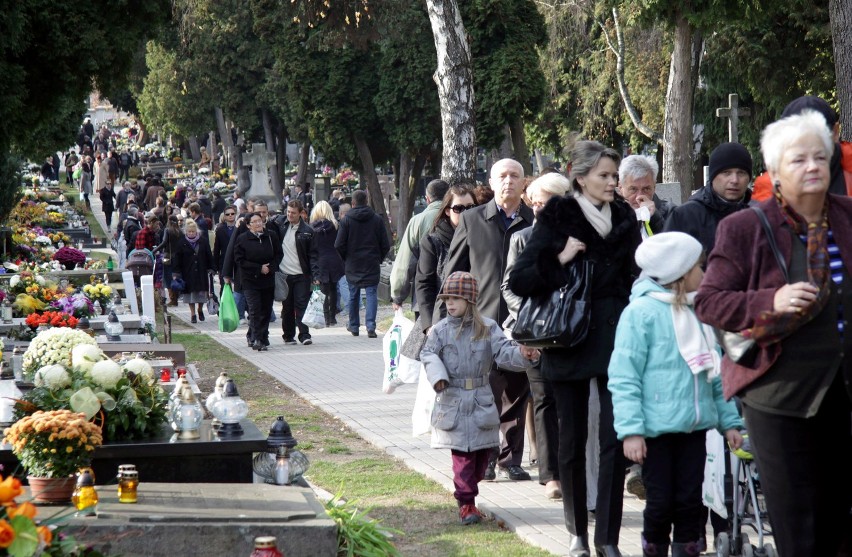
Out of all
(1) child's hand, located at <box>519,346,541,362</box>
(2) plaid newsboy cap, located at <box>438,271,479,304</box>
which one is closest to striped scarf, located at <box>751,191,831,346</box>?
(1) child's hand, located at <box>519,346,541,362</box>

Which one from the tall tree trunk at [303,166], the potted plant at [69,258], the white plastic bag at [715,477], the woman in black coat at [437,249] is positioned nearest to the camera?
the white plastic bag at [715,477]

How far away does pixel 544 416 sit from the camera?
26.2 feet

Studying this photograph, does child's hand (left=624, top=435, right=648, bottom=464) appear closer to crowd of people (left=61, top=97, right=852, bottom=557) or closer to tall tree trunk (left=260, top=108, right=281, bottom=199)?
crowd of people (left=61, top=97, right=852, bottom=557)

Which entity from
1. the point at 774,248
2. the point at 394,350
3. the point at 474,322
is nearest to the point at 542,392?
the point at 474,322

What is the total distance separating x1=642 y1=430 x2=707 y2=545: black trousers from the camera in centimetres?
576

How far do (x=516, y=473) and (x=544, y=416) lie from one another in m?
1.21

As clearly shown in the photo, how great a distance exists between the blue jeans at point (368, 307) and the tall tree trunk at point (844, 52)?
8.48 meters

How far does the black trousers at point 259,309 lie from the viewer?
17.5 meters

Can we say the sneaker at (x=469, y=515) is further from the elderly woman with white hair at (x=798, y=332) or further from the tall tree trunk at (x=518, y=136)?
the tall tree trunk at (x=518, y=136)

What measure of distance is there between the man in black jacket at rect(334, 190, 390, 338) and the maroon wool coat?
46.1 feet

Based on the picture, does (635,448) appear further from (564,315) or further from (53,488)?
(53,488)

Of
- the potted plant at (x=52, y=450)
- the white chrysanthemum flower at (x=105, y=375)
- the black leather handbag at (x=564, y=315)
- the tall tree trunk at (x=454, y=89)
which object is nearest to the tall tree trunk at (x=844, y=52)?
the black leather handbag at (x=564, y=315)

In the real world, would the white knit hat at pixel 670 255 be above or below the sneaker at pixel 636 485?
above

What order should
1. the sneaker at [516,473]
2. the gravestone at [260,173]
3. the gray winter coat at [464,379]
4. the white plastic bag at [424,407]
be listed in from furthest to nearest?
the gravestone at [260,173]
the sneaker at [516,473]
the white plastic bag at [424,407]
the gray winter coat at [464,379]
